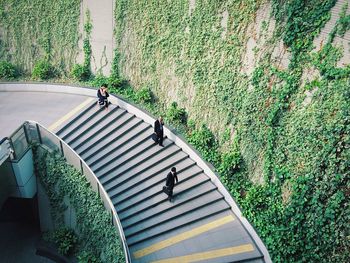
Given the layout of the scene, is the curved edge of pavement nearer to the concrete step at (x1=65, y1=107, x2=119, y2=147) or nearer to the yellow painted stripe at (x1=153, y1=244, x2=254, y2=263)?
the yellow painted stripe at (x1=153, y1=244, x2=254, y2=263)

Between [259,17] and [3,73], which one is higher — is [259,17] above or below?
above

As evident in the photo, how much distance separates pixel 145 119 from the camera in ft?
45.0

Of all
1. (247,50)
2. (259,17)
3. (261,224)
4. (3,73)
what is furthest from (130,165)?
(3,73)

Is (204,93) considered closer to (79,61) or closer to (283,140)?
(283,140)

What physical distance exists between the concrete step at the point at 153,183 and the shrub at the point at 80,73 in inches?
267

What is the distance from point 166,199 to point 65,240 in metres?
3.90

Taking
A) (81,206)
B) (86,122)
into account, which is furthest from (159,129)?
(81,206)

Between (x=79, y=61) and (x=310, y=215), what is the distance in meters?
12.4

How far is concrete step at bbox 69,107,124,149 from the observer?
12.6 m

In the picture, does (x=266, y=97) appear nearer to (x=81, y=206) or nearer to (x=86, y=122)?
(x=86, y=122)

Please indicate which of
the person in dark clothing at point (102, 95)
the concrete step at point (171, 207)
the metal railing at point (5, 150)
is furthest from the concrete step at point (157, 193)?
the person in dark clothing at point (102, 95)

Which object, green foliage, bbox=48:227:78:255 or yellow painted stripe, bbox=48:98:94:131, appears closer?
green foliage, bbox=48:227:78:255

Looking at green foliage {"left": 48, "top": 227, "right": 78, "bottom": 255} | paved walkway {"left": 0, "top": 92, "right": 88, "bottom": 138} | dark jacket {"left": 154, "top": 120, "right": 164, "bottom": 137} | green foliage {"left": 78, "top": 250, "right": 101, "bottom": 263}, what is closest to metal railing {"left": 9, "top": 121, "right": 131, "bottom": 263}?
paved walkway {"left": 0, "top": 92, "right": 88, "bottom": 138}

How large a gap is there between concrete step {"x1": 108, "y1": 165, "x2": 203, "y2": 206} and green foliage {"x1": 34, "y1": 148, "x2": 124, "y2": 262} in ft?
2.68
